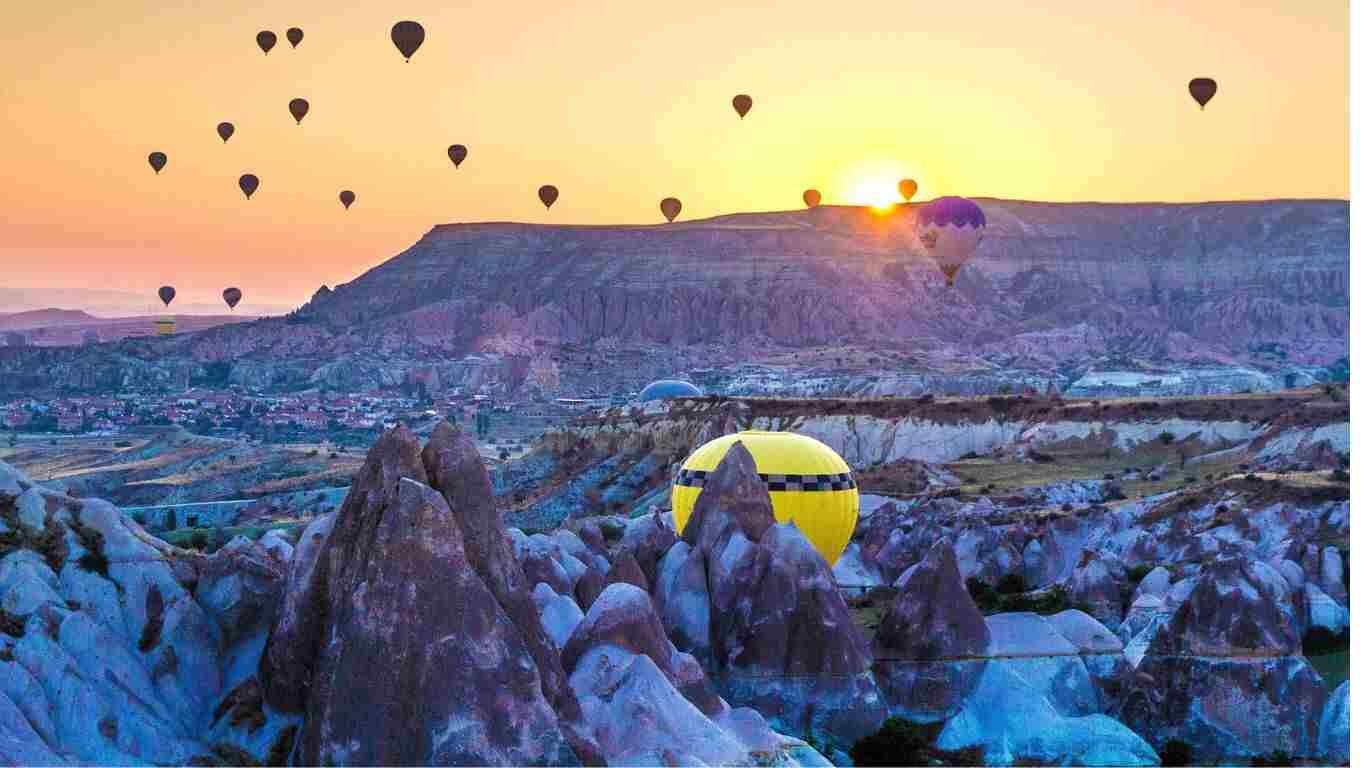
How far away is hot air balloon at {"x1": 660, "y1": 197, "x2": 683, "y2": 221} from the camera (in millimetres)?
122625

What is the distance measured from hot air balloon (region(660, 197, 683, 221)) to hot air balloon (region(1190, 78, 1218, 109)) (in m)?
44.3

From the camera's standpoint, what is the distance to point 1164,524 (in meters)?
55.8

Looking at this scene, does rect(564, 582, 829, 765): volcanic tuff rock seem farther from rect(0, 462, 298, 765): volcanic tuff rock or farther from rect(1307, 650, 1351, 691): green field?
rect(1307, 650, 1351, 691): green field

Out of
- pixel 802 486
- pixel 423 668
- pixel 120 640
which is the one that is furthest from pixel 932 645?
pixel 802 486

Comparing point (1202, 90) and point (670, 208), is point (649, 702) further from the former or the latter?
point (670, 208)

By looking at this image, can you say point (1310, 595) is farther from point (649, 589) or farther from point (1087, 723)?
point (649, 589)

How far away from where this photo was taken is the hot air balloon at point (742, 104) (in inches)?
3425

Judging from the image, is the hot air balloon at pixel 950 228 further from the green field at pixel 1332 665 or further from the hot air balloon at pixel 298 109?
the green field at pixel 1332 665

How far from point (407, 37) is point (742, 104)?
74.1 ft

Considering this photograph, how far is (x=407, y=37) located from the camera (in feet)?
225

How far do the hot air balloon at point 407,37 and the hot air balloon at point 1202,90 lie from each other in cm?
3531

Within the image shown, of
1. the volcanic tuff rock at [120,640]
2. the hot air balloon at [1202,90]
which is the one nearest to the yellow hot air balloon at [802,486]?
the volcanic tuff rock at [120,640]

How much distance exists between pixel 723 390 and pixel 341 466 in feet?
188

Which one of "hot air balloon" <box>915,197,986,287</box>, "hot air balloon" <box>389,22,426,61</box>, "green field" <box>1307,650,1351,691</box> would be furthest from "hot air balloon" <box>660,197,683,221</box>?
"green field" <box>1307,650,1351,691</box>
